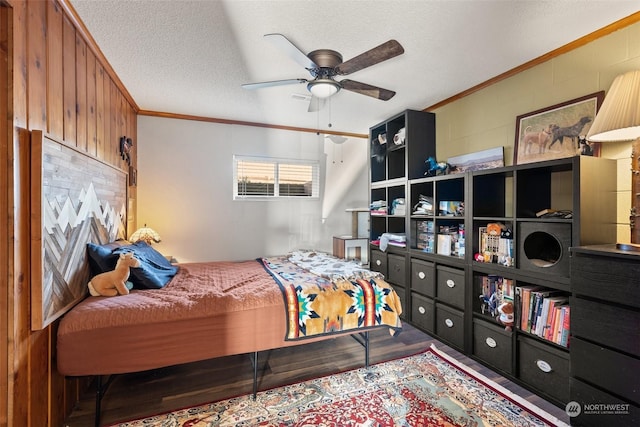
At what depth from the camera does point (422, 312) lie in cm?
307

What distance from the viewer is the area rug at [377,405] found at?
68.2 inches

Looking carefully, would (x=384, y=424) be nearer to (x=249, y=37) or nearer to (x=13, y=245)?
(x=13, y=245)

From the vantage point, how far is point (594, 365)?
1.56 meters

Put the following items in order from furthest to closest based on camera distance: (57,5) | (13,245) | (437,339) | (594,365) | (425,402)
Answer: (437,339) → (425,402) → (57,5) → (594,365) → (13,245)

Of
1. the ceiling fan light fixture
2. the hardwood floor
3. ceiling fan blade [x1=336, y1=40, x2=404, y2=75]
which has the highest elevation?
ceiling fan blade [x1=336, y1=40, x2=404, y2=75]

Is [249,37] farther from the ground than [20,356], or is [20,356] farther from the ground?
[249,37]

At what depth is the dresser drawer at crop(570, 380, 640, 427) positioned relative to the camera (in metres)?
1.41

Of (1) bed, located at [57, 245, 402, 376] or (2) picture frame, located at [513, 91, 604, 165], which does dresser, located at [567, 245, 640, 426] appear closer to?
(2) picture frame, located at [513, 91, 604, 165]

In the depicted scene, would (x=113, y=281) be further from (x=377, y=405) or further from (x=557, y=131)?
(x=557, y=131)

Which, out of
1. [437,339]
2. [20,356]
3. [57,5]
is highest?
[57,5]

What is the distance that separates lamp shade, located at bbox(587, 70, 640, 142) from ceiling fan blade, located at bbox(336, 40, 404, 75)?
1.17 metres

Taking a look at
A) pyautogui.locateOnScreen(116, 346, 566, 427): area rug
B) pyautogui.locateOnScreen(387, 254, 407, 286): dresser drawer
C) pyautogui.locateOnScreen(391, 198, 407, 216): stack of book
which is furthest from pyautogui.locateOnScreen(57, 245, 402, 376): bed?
pyautogui.locateOnScreen(391, 198, 407, 216): stack of book

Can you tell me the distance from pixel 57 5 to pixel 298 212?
314cm

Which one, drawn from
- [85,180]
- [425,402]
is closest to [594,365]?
[425,402]
